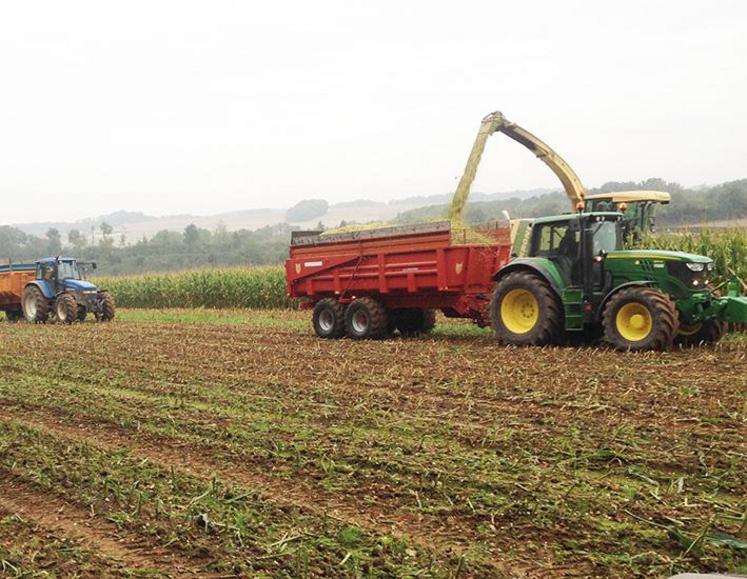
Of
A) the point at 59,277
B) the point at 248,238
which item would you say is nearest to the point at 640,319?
the point at 59,277

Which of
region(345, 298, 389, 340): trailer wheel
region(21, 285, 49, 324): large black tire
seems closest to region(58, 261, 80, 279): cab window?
region(21, 285, 49, 324): large black tire

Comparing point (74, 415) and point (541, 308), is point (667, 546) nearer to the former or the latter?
point (74, 415)

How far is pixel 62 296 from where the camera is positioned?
20.0 meters

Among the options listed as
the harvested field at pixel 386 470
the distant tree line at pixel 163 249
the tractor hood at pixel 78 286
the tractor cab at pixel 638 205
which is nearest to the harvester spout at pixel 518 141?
the tractor cab at pixel 638 205

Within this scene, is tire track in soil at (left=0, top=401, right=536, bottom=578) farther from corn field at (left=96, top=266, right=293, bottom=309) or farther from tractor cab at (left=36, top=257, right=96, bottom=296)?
corn field at (left=96, top=266, right=293, bottom=309)

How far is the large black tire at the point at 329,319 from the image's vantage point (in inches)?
523

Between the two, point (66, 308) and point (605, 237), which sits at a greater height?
point (605, 237)

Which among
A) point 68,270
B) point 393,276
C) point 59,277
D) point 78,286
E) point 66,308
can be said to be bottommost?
point 66,308

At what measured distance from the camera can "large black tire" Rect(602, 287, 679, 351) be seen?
9.12 metres

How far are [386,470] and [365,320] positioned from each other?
801 centimetres

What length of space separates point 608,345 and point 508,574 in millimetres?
7588

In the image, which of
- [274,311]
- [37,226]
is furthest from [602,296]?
[37,226]

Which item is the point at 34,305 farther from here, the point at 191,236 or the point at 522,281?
the point at 191,236

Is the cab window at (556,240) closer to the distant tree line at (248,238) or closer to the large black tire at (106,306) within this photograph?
the distant tree line at (248,238)
